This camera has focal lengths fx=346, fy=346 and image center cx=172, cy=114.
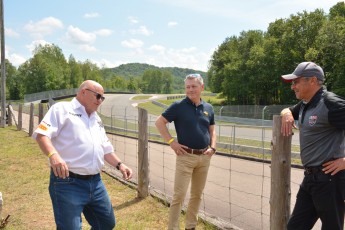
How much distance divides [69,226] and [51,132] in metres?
0.88

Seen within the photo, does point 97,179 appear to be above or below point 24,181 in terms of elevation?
above

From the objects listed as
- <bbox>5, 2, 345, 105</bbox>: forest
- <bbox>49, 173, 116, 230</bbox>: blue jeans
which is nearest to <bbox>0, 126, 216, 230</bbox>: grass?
<bbox>49, 173, 116, 230</bbox>: blue jeans

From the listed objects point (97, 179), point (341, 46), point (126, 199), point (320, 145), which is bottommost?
point (126, 199)

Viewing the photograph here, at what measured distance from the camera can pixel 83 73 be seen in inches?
4707

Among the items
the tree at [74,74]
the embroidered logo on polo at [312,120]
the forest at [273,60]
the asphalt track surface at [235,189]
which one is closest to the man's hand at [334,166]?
the embroidered logo on polo at [312,120]

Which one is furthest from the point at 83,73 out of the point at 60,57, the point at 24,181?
the point at 24,181

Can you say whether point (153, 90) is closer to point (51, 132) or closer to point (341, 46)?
point (341, 46)

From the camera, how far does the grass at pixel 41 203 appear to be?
529cm

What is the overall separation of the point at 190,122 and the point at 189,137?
0.64 ft

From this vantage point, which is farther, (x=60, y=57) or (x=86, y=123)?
(x=60, y=57)

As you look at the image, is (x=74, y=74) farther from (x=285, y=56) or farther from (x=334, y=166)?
(x=334, y=166)

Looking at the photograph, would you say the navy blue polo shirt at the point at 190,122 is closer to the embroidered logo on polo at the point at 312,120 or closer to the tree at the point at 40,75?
the embroidered logo on polo at the point at 312,120

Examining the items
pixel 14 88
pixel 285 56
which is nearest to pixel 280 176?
pixel 285 56

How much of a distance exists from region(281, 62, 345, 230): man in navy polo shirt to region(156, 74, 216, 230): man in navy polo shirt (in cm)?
141
